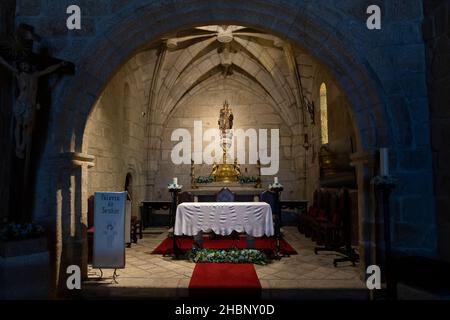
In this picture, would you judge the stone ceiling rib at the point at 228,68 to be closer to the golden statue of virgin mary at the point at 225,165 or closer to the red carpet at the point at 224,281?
the golden statue of virgin mary at the point at 225,165

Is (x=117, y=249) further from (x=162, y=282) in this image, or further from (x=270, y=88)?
(x=270, y=88)

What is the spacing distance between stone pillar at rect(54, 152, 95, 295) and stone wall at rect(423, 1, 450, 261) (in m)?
4.33

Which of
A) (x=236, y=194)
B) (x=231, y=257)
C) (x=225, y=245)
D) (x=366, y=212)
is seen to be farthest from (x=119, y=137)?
(x=366, y=212)

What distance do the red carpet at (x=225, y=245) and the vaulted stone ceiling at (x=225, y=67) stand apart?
4.64 meters

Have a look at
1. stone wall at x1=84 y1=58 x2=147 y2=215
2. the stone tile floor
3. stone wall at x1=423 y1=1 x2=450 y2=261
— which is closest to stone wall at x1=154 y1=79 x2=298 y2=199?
stone wall at x1=84 y1=58 x2=147 y2=215

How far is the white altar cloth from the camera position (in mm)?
5059

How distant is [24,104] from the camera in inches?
140

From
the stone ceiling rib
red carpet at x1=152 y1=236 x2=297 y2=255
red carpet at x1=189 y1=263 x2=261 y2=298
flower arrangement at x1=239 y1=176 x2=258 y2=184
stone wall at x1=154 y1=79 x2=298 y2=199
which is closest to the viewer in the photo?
red carpet at x1=189 y1=263 x2=261 y2=298

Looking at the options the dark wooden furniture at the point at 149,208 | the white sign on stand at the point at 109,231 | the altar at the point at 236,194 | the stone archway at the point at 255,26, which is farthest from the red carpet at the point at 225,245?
the stone archway at the point at 255,26

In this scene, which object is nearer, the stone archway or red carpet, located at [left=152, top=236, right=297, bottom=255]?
the stone archway

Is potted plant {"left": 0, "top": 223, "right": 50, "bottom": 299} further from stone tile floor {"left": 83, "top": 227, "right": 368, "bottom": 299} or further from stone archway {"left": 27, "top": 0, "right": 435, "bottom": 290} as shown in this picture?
stone tile floor {"left": 83, "top": 227, "right": 368, "bottom": 299}
